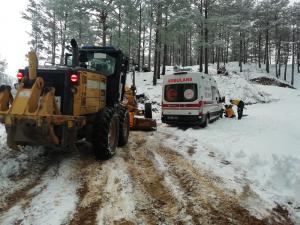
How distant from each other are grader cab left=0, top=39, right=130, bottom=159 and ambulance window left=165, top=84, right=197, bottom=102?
623cm

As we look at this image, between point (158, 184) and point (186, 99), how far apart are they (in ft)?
29.1

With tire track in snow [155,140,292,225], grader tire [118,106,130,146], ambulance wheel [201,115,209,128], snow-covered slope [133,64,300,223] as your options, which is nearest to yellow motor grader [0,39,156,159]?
grader tire [118,106,130,146]

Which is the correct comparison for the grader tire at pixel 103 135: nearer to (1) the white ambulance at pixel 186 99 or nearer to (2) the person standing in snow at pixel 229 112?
(1) the white ambulance at pixel 186 99

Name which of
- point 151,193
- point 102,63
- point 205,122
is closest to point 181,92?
point 205,122

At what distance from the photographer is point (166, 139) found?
1159cm

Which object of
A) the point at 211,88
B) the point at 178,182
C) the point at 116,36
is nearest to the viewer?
the point at 178,182

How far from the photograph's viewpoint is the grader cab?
20.5ft

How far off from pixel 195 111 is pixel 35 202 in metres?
10.3

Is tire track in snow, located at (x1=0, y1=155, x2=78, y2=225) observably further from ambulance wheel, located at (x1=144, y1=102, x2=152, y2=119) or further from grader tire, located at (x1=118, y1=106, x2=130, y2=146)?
ambulance wheel, located at (x1=144, y1=102, x2=152, y2=119)

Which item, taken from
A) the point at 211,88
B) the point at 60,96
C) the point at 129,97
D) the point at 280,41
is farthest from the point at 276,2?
the point at 60,96

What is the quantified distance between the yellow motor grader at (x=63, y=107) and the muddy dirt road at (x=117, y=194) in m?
0.69

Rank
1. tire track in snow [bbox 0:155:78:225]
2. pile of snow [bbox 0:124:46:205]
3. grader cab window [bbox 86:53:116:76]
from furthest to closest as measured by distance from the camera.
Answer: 1. grader cab window [bbox 86:53:116:76]
2. pile of snow [bbox 0:124:46:205]
3. tire track in snow [bbox 0:155:78:225]

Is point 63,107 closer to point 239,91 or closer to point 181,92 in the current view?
point 181,92

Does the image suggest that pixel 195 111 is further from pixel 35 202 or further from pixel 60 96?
pixel 35 202
